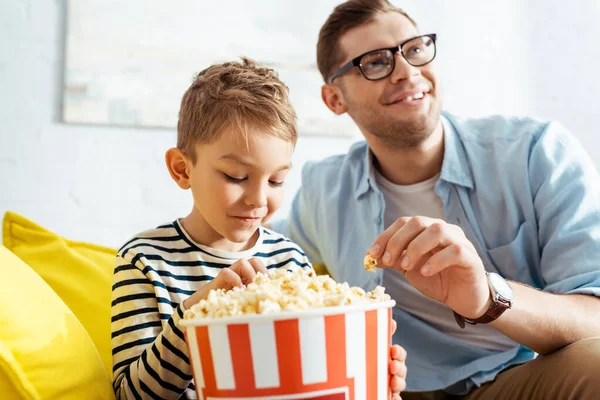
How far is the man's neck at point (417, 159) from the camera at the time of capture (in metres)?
1.74

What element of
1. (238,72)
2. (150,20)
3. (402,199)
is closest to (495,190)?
(402,199)

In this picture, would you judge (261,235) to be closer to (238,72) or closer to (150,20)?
(238,72)

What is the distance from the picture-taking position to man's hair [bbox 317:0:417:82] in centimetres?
183

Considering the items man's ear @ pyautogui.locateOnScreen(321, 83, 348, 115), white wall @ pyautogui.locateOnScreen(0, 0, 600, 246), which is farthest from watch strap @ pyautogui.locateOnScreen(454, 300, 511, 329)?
white wall @ pyautogui.locateOnScreen(0, 0, 600, 246)

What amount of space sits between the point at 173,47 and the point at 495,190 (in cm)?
130

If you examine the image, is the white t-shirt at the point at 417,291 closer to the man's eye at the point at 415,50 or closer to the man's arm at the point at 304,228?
the man's arm at the point at 304,228

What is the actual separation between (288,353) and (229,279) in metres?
0.23

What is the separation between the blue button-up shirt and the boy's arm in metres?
0.71

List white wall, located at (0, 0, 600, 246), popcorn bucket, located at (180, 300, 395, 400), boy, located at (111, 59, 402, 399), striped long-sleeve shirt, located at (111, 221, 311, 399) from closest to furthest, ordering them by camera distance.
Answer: popcorn bucket, located at (180, 300, 395, 400)
striped long-sleeve shirt, located at (111, 221, 311, 399)
boy, located at (111, 59, 402, 399)
white wall, located at (0, 0, 600, 246)

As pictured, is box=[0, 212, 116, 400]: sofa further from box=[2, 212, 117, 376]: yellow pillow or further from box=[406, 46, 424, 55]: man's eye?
box=[406, 46, 424, 55]: man's eye

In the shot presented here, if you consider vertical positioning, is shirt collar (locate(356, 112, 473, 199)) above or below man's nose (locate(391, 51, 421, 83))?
below

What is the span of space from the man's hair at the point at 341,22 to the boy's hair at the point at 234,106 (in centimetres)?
69

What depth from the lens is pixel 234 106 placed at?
1.13 meters

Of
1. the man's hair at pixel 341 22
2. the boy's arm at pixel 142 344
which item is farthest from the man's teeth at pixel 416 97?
the boy's arm at pixel 142 344
